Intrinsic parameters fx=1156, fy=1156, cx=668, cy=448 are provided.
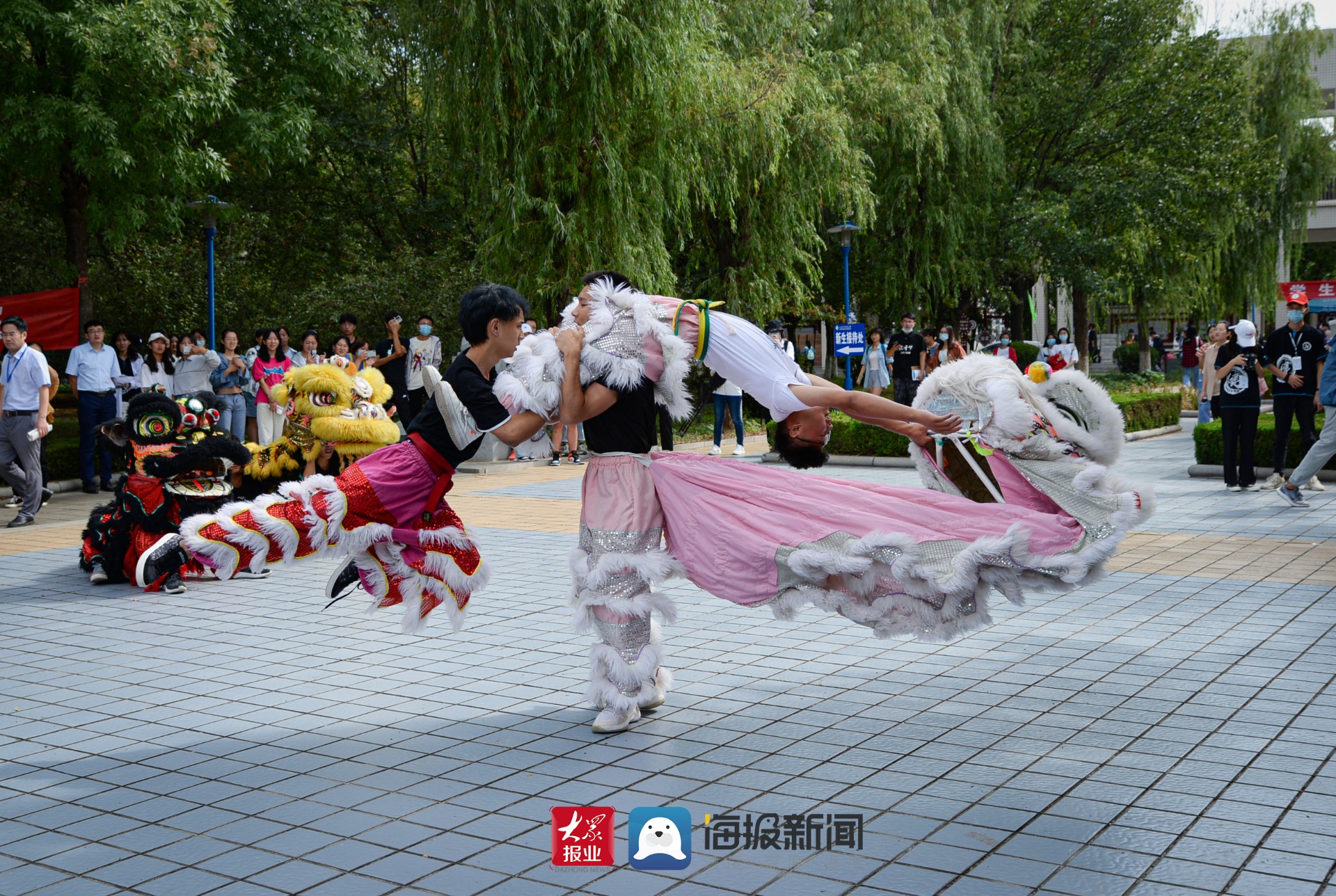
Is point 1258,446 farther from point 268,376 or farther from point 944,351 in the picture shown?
point 268,376

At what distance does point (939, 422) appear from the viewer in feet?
13.2

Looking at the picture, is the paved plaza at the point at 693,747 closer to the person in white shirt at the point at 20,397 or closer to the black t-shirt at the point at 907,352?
the person in white shirt at the point at 20,397

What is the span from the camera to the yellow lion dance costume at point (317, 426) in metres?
8.86

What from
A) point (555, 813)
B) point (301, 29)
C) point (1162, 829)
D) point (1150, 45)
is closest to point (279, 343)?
point (301, 29)

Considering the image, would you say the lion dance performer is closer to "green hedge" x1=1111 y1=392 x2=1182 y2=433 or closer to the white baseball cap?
the white baseball cap

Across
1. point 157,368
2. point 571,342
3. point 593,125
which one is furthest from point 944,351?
point 571,342

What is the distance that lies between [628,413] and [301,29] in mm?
14589

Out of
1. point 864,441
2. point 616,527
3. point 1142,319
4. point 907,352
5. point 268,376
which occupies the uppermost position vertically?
point 1142,319

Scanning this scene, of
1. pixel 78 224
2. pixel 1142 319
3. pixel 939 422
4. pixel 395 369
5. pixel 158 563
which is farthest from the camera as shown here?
pixel 1142 319

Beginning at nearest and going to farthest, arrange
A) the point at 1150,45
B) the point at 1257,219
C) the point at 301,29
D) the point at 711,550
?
the point at 711,550 < the point at 301,29 < the point at 1150,45 < the point at 1257,219

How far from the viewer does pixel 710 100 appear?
58.3 ft

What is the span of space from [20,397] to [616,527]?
7.74 m

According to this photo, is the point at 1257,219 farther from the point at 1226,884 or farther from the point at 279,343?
the point at 1226,884

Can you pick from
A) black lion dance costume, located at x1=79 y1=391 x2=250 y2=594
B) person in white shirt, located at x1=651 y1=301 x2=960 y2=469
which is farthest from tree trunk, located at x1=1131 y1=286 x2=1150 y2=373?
person in white shirt, located at x1=651 y1=301 x2=960 y2=469
